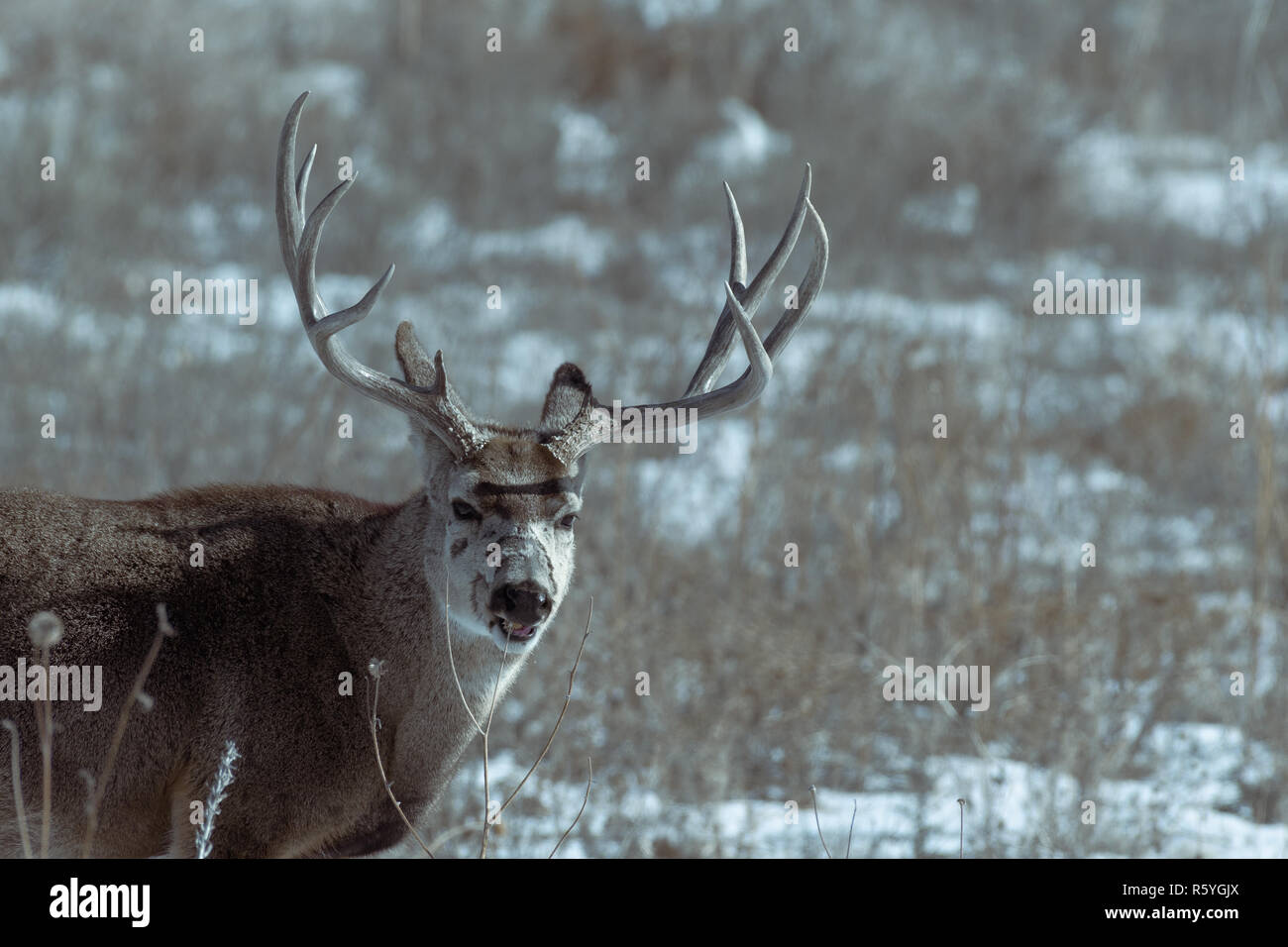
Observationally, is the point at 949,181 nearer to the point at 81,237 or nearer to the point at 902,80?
the point at 902,80

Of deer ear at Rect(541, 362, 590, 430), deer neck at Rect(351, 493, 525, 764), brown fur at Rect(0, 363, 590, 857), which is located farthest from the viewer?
deer ear at Rect(541, 362, 590, 430)

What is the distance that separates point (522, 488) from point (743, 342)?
98 centimetres

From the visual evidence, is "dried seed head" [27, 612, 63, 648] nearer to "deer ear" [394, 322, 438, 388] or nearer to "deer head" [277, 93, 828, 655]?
"deer head" [277, 93, 828, 655]

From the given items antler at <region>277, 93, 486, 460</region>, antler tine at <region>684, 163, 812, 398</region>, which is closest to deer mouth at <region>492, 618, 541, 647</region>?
antler at <region>277, 93, 486, 460</region>

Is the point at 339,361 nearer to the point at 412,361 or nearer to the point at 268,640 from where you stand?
the point at 412,361

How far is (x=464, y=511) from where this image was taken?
4.85m

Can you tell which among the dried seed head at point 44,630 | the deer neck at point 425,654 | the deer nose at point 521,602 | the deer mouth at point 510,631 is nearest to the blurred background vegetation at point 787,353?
the deer neck at point 425,654

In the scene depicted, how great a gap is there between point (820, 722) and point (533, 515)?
125 inches

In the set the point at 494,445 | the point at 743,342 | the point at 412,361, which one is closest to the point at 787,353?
the point at 743,342

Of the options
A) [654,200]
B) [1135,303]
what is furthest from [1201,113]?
[654,200]

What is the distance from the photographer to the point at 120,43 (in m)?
14.6

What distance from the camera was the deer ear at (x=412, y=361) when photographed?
5066 millimetres

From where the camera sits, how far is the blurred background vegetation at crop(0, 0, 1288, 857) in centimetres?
723

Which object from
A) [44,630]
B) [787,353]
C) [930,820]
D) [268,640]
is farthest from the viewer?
[787,353]
